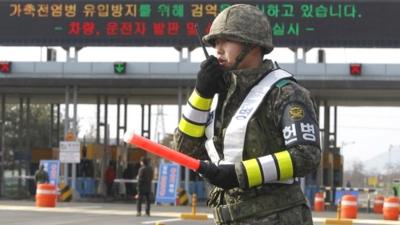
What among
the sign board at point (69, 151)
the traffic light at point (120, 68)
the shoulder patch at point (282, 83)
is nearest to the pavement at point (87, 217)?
the sign board at point (69, 151)

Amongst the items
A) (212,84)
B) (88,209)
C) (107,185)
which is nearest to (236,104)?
(212,84)

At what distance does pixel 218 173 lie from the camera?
3365 mm

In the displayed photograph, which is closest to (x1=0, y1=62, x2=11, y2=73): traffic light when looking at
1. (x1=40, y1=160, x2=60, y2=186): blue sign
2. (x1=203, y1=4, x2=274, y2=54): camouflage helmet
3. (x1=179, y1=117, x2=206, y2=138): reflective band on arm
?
(x1=40, y1=160, x2=60, y2=186): blue sign

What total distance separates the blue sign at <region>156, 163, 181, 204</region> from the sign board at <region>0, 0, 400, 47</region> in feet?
13.1

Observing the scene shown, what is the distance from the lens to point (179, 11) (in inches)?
1065

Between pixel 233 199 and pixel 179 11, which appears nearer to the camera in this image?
pixel 233 199

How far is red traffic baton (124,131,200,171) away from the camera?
324cm

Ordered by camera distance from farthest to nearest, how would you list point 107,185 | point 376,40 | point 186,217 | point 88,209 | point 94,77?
point 107,185, point 94,77, point 376,40, point 88,209, point 186,217

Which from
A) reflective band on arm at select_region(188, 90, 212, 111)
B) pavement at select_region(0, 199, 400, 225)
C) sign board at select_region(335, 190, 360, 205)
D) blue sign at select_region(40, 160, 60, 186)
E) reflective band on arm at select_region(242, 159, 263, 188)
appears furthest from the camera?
sign board at select_region(335, 190, 360, 205)

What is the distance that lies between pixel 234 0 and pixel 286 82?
78.8ft

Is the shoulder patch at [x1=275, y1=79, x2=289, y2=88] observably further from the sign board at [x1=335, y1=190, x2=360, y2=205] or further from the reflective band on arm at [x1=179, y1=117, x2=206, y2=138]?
the sign board at [x1=335, y1=190, x2=360, y2=205]

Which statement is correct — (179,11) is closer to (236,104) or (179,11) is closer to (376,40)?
(376,40)

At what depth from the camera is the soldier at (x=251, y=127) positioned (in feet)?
11.1

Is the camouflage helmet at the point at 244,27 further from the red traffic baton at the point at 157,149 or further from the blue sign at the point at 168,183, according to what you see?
the blue sign at the point at 168,183
